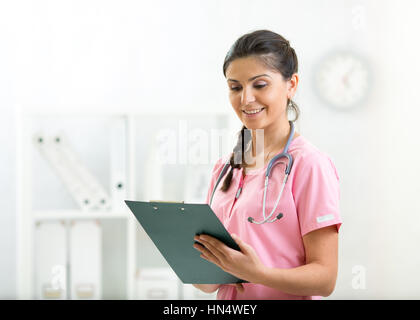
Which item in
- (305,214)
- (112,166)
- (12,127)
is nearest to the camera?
(305,214)

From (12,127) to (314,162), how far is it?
2099 millimetres

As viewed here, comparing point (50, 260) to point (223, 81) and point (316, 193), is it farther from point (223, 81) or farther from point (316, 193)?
point (316, 193)

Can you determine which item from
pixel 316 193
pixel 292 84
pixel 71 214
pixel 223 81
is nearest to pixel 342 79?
pixel 223 81

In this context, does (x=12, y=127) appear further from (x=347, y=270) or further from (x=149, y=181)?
(x=347, y=270)

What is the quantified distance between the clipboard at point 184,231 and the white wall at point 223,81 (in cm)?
170

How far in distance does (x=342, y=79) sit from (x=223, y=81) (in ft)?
2.18

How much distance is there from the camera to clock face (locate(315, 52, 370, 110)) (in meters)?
2.59

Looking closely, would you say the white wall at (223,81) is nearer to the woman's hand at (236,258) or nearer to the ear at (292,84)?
the ear at (292,84)

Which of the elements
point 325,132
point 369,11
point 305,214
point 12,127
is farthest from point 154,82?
point 305,214

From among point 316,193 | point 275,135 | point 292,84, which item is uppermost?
point 292,84

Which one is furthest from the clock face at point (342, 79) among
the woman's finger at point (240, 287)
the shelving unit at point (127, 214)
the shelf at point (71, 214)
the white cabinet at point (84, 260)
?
the woman's finger at point (240, 287)

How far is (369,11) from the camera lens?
2600mm

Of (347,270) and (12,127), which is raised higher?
(12,127)

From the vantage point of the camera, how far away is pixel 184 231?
2.83 feet
